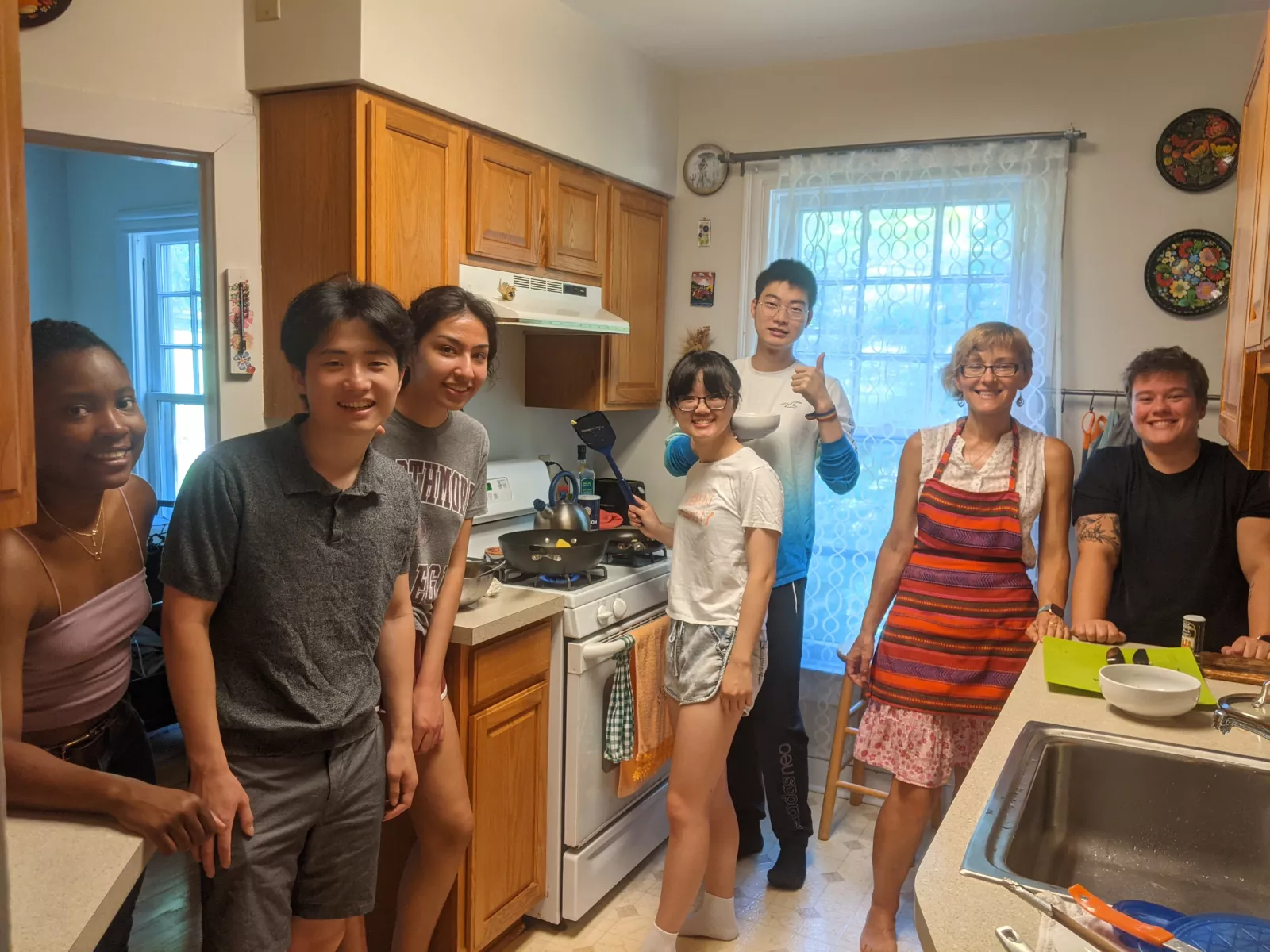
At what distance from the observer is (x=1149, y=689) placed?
1.48 m

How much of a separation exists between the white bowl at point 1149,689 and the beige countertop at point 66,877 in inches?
56.4

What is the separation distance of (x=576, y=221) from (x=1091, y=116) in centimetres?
162

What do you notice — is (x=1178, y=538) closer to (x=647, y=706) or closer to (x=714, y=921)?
(x=647, y=706)

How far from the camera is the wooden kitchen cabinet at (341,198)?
6.95ft

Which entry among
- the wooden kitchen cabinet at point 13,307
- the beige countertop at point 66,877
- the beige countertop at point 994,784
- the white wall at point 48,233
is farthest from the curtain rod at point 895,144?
the white wall at point 48,233

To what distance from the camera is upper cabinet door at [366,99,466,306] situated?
2139 mm

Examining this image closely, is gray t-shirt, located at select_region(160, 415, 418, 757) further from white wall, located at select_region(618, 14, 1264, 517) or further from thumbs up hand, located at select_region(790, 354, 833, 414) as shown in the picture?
white wall, located at select_region(618, 14, 1264, 517)

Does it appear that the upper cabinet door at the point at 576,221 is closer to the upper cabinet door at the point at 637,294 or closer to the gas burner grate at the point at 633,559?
the upper cabinet door at the point at 637,294

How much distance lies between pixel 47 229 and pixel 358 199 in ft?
10.0

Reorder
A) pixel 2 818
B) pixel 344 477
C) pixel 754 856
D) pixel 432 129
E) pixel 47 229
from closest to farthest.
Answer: pixel 2 818 → pixel 344 477 → pixel 432 129 → pixel 754 856 → pixel 47 229

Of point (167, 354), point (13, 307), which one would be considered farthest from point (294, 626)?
point (167, 354)

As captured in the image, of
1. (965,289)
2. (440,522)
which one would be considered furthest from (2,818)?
(965,289)

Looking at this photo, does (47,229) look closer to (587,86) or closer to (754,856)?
(587,86)

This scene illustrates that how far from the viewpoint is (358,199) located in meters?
2.11
